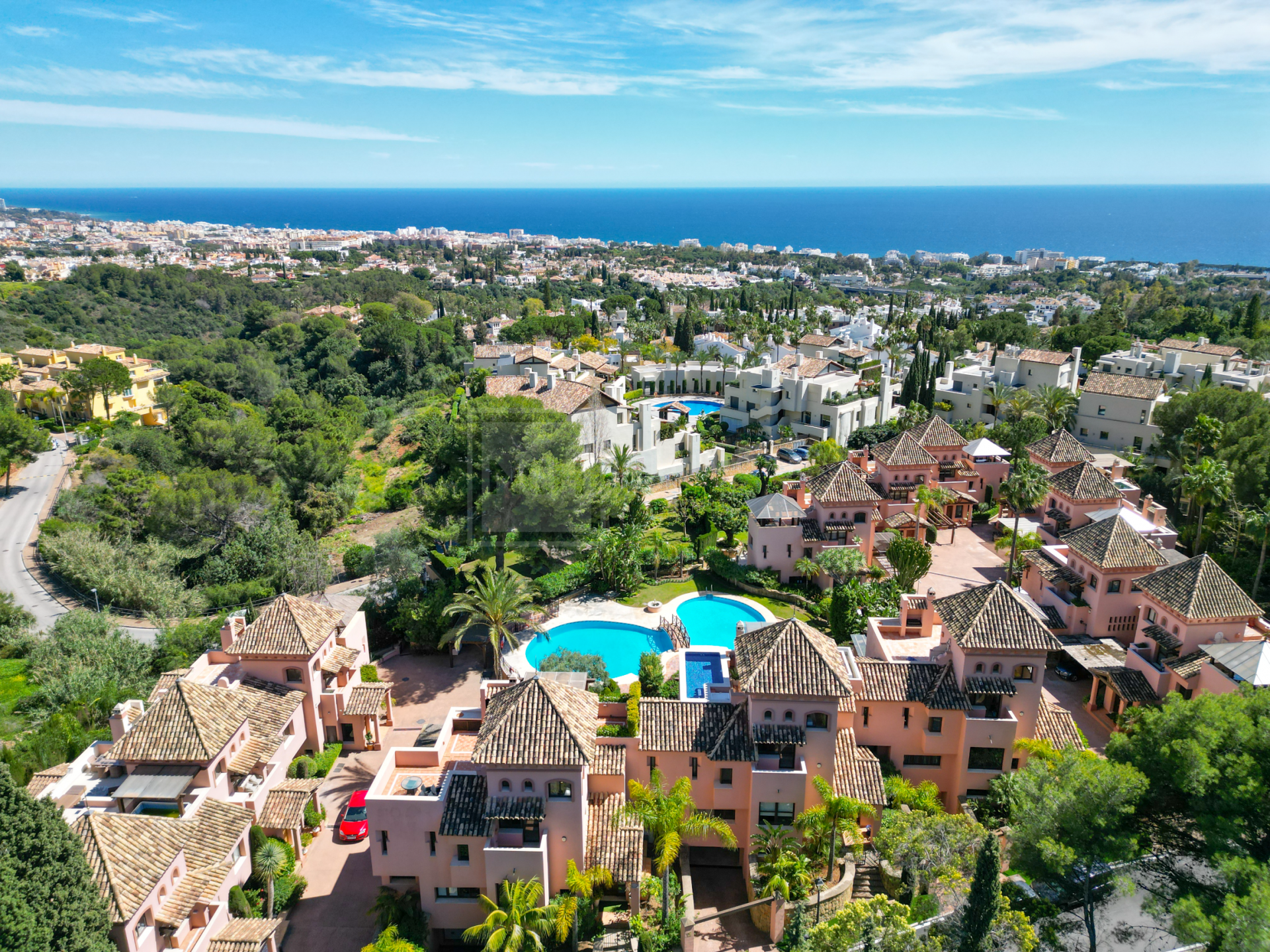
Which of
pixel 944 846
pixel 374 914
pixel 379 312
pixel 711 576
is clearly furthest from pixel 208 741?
pixel 379 312

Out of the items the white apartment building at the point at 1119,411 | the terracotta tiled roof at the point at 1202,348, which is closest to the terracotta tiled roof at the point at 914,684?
the white apartment building at the point at 1119,411

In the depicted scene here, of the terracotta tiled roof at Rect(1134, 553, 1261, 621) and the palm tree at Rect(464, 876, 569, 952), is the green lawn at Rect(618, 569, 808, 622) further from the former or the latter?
the palm tree at Rect(464, 876, 569, 952)

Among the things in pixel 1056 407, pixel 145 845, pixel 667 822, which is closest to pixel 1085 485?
pixel 1056 407

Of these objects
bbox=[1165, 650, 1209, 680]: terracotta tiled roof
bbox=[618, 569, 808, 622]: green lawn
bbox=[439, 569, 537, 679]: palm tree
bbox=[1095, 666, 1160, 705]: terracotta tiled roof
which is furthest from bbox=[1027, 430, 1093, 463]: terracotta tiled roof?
bbox=[439, 569, 537, 679]: palm tree

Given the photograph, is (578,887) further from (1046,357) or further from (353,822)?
(1046,357)

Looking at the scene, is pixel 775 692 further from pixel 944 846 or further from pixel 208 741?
pixel 208 741

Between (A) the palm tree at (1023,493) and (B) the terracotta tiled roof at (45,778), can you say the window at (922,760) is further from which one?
(B) the terracotta tiled roof at (45,778)

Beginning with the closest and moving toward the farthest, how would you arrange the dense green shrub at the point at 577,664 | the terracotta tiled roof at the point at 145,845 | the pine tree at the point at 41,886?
the pine tree at the point at 41,886 < the terracotta tiled roof at the point at 145,845 < the dense green shrub at the point at 577,664
